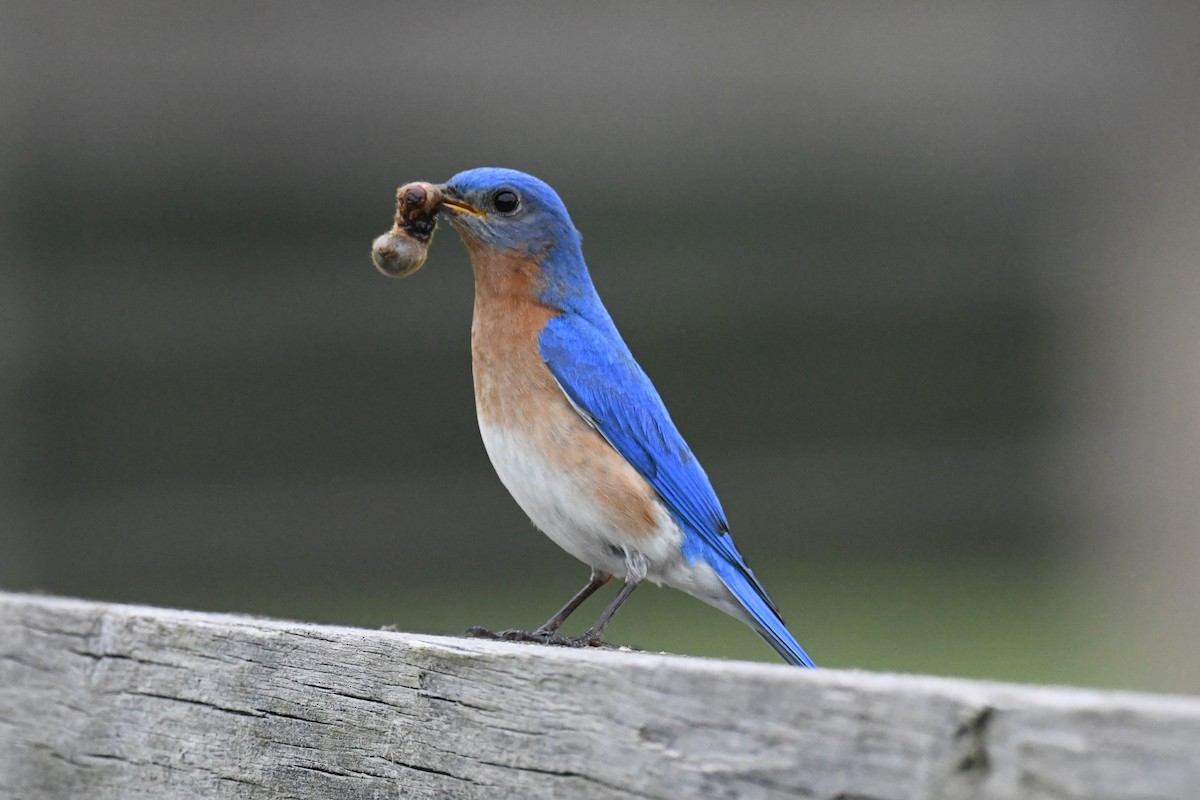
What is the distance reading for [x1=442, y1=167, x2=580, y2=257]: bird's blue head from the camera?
4.05 meters

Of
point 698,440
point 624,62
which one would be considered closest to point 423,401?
point 698,440

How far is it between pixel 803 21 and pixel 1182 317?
2.98 metres

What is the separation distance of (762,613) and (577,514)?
489 millimetres

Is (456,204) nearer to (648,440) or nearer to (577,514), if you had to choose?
(648,440)

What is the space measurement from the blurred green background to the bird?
5473 mm

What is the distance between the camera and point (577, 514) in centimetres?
375

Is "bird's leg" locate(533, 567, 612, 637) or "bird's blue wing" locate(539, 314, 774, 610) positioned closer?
"bird's leg" locate(533, 567, 612, 637)

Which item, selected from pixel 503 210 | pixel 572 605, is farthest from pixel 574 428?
pixel 503 210

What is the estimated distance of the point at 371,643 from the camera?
2.41 meters

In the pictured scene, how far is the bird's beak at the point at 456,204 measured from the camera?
13.2 feet

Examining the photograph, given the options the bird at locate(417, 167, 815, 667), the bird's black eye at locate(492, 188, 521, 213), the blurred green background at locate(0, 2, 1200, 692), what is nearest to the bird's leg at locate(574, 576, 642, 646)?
the bird at locate(417, 167, 815, 667)

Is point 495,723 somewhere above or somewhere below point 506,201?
below

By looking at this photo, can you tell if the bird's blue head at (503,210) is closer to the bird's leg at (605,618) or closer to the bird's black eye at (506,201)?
the bird's black eye at (506,201)

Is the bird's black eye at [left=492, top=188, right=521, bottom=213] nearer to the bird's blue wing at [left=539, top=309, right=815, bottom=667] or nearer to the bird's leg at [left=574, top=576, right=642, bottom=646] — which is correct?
the bird's blue wing at [left=539, top=309, right=815, bottom=667]
